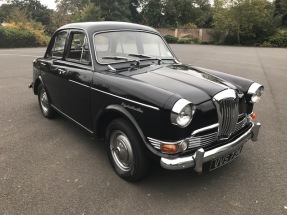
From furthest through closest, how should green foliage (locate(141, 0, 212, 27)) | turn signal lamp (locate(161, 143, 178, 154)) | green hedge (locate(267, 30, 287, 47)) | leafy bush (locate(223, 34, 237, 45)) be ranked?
green foliage (locate(141, 0, 212, 27)) → leafy bush (locate(223, 34, 237, 45)) → green hedge (locate(267, 30, 287, 47)) → turn signal lamp (locate(161, 143, 178, 154))

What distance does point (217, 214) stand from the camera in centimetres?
283

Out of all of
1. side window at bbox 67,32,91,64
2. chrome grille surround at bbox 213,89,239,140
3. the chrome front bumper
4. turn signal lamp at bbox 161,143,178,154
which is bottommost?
the chrome front bumper

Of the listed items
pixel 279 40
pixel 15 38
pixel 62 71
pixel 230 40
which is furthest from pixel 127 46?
pixel 230 40

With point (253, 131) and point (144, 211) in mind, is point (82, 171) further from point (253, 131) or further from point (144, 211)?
point (253, 131)

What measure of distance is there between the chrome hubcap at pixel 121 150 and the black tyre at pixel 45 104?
7.13 feet

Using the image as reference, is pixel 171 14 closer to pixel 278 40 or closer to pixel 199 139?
pixel 278 40

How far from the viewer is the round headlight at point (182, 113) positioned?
2715 millimetres

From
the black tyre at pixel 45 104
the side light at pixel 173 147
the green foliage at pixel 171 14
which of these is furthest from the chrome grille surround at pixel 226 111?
the green foliage at pixel 171 14

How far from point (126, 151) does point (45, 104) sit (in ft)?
9.11

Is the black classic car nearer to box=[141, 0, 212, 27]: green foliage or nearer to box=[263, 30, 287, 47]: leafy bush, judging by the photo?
box=[263, 30, 287, 47]: leafy bush

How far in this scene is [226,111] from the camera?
312 centimetres

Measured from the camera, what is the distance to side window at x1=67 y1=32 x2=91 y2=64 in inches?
156

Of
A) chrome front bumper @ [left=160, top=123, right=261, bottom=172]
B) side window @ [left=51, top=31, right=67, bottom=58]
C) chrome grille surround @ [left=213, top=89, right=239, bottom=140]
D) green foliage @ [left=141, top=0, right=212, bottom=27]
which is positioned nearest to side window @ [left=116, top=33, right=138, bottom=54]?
side window @ [left=51, top=31, right=67, bottom=58]

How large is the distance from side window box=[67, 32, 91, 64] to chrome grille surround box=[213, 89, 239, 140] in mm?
1850
